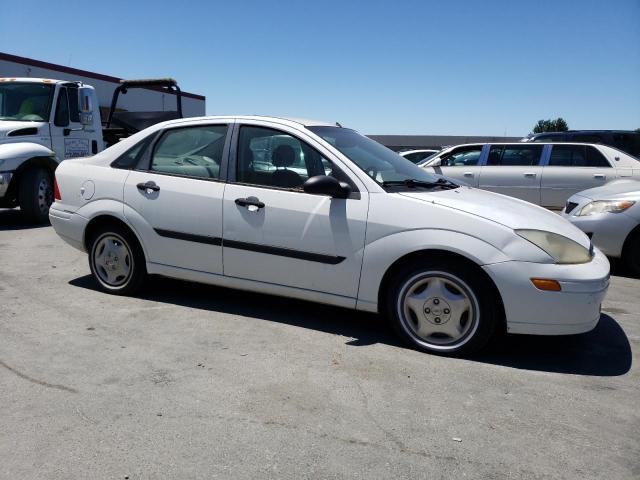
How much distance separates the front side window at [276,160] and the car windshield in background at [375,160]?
181 mm

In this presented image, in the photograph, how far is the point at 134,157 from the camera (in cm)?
501

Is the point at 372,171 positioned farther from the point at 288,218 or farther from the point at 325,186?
the point at 288,218

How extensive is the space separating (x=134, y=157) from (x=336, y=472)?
11.2 feet

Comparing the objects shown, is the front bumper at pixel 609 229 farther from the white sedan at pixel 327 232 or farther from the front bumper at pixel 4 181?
the front bumper at pixel 4 181

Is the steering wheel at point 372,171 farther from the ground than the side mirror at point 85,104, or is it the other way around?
the side mirror at point 85,104

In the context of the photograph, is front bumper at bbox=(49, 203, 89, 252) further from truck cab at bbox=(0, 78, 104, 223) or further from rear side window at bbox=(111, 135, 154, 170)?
truck cab at bbox=(0, 78, 104, 223)

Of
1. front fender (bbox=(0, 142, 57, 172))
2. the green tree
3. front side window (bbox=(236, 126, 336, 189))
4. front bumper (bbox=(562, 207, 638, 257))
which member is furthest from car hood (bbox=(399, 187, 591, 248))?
the green tree

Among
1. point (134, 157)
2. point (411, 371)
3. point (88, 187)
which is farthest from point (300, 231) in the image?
point (88, 187)

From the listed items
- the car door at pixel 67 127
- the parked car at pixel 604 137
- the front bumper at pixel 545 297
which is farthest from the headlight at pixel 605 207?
the car door at pixel 67 127

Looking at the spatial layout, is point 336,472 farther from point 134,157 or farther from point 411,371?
point 134,157

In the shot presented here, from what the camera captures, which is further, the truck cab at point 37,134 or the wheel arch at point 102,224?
the truck cab at point 37,134

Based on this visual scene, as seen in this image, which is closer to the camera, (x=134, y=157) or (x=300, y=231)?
(x=300, y=231)

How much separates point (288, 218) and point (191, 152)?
1.16m

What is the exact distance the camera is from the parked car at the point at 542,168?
9.86 metres
